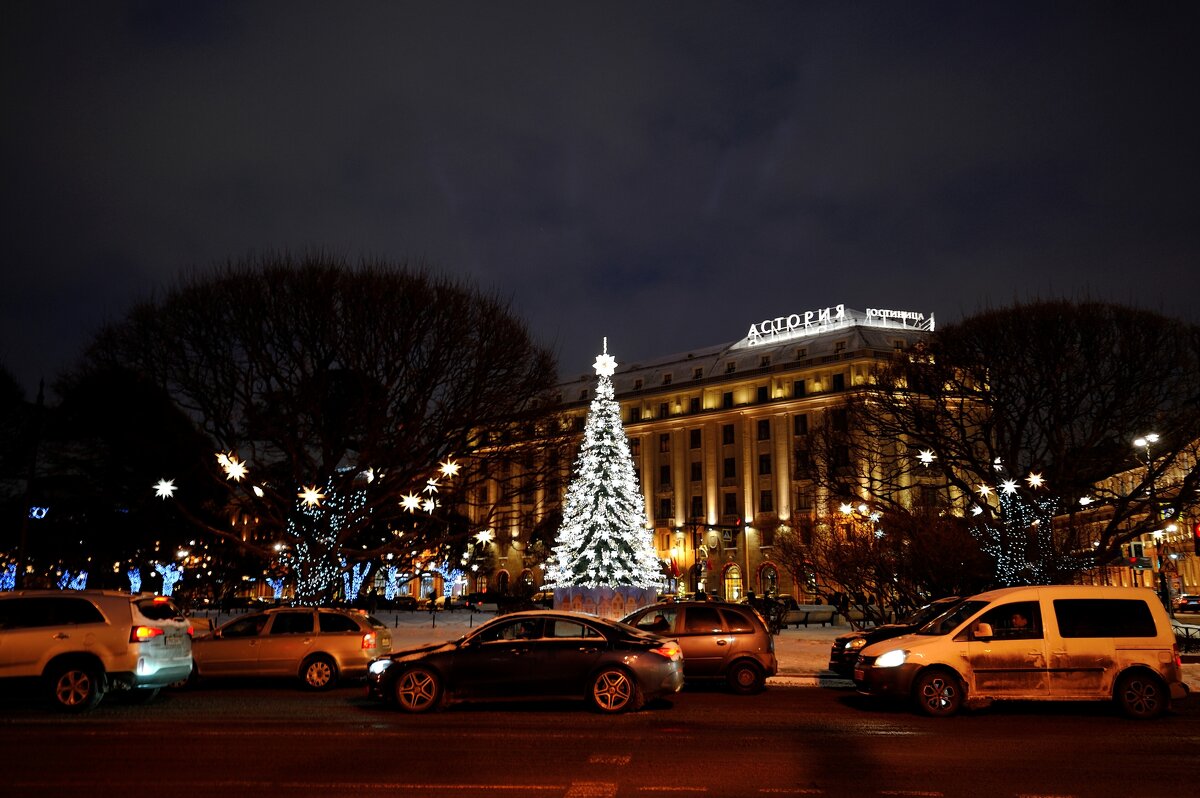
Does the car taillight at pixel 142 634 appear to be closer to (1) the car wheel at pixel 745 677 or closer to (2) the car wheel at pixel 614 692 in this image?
(2) the car wheel at pixel 614 692

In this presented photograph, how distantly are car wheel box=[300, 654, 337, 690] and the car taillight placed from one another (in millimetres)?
4142

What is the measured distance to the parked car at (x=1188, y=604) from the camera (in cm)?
5734

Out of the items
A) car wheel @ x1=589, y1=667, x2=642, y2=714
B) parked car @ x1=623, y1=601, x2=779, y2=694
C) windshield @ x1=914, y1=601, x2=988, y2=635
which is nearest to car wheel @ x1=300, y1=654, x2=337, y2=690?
parked car @ x1=623, y1=601, x2=779, y2=694

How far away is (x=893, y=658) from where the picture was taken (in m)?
13.9

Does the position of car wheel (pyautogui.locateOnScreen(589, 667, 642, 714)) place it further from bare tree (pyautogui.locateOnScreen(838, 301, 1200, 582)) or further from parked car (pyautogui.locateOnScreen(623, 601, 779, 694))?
bare tree (pyautogui.locateOnScreen(838, 301, 1200, 582))

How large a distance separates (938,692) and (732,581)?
70.2 meters

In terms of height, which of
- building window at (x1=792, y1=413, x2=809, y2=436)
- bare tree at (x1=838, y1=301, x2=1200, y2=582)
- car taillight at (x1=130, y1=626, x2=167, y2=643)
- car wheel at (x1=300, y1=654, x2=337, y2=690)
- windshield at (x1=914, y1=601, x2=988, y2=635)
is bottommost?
car wheel at (x1=300, y1=654, x2=337, y2=690)

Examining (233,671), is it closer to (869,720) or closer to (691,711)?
(691,711)

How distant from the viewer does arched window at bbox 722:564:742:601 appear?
8174cm

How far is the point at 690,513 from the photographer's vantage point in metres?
87.0

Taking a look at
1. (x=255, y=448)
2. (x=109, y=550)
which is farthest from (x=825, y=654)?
(x=109, y=550)

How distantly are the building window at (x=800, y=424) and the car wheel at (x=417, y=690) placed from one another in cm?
7039

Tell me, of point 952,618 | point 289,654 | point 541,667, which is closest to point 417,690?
point 541,667

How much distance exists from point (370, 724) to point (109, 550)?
3857 cm
